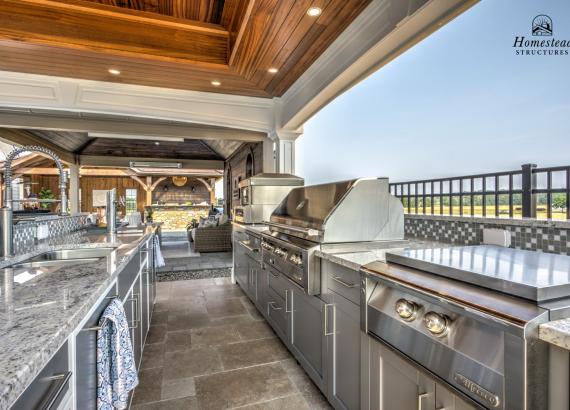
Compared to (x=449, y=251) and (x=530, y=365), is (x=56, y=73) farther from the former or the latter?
(x=530, y=365)

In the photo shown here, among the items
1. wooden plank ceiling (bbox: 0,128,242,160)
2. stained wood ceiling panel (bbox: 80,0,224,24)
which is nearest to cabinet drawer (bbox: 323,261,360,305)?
stained wood ceiling panel (bbox: 80,0,224,24)

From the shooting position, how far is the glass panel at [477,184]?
2.88 m

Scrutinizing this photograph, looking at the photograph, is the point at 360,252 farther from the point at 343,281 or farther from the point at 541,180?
the point at 541,180

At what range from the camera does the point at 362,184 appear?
6.72ft

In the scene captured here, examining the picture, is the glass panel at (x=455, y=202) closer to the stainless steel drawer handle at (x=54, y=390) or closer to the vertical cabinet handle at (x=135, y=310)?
the vertical cabinet handle at (x=135, y=310)

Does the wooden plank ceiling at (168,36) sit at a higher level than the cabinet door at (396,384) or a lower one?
higher

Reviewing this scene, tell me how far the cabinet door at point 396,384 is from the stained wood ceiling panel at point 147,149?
8.18 metres

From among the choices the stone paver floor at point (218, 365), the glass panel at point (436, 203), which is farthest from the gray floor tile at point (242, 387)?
the glass panel at point (436, 203)

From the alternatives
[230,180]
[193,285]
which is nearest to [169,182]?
[230,180]

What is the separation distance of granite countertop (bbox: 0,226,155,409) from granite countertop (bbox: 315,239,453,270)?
3.44 ft

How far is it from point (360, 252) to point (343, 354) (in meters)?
0.55

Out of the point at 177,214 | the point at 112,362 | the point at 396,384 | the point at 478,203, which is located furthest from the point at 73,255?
the point at 177,214

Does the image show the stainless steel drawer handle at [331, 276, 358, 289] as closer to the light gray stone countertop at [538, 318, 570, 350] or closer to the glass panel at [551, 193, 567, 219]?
the light gray stone countertop at [538, 318, 570, 350]

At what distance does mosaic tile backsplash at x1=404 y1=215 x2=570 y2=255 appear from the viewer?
1.39 meters
